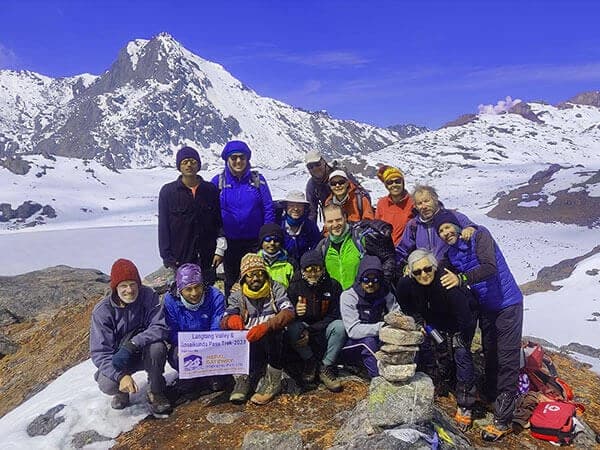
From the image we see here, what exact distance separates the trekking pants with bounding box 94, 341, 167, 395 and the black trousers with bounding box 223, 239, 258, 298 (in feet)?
7.25

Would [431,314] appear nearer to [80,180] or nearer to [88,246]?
[88,246]

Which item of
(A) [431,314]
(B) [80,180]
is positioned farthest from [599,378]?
(B) [80,180]

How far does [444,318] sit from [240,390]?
289 centimetres

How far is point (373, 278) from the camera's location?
6.58m

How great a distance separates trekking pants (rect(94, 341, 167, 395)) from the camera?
264 inches

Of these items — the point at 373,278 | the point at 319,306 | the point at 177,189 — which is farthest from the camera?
the point at 177,189

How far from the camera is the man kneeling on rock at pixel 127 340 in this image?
262 inches

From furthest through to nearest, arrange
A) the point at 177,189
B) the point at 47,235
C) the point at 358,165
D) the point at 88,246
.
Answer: the point at 358,165 < the point at 47,235 < the point at 88,246 < the point at 177,189

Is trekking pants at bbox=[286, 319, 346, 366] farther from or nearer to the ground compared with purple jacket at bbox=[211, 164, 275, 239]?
nearer to the ground

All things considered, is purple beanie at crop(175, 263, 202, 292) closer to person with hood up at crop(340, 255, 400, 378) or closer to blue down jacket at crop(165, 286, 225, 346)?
blue down jacket at crop(165, 286, 225, 346)

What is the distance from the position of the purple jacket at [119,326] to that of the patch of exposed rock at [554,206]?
85.1 meters

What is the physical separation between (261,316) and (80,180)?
170202mm

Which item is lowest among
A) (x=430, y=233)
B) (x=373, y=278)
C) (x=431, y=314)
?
(x=431, y=314)

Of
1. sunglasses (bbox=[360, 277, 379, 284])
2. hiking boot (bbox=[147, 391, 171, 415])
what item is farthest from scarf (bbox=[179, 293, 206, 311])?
sunglasses (bbox=[360, 277, 379, 284])
